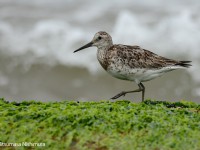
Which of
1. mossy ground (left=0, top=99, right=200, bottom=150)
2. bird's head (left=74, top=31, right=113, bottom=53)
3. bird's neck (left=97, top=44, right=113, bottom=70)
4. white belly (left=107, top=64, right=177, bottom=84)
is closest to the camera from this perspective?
mossy ground (left=0, top=99, right=200, bottom=150)

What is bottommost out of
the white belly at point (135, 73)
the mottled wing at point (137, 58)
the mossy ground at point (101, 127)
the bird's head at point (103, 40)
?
the mossy ground at point (101, 127)

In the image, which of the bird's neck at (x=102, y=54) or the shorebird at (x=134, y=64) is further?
the bird's neck at (x=102, y=54)

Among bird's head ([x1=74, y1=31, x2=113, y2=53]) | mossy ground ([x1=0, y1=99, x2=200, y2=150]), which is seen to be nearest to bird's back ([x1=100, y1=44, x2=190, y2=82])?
bird's head ([x1=74, y1=31, x2=113, y2=53])

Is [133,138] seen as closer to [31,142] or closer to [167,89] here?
[31,142]

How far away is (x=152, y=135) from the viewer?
6469 millimetres

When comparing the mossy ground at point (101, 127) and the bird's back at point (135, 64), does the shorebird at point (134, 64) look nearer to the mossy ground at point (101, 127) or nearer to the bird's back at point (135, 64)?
the bird's back at point (135, 64)

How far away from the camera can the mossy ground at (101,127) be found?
6.30 metres

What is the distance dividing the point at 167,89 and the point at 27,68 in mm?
4867

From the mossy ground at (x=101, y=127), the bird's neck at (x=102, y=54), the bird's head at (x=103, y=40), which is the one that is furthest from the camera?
the bird's head at (x=103, y=40)

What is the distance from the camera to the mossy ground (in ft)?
20.7

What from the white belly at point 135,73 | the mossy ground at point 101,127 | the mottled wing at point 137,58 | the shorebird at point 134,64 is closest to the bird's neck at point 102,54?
the shorebird at point 134,64

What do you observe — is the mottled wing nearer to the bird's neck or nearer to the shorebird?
the shorebird

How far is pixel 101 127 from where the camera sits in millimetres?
6637

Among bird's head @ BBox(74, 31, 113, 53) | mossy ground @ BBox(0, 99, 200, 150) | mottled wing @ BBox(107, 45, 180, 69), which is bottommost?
mossy ground @ BBox(0, 99, 200, 150)
